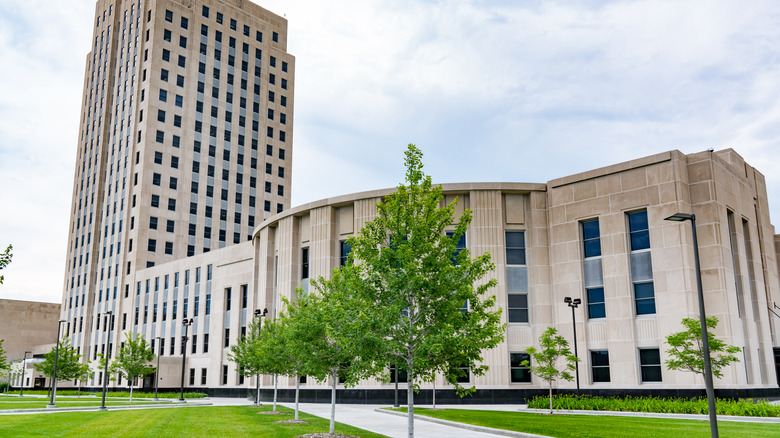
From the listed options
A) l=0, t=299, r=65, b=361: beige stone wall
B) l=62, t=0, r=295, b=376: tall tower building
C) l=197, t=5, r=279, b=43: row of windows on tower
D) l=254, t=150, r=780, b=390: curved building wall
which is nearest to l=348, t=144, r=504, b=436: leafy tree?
l=254, t=150, r=780, b=390: curved building wall

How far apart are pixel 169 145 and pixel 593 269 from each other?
225 feet

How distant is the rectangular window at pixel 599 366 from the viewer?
40.2 meters

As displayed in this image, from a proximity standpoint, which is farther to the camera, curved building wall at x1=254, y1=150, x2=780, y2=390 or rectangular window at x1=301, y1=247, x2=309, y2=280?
rectangular window at x1=301, y1=247, x2=309, y2=280

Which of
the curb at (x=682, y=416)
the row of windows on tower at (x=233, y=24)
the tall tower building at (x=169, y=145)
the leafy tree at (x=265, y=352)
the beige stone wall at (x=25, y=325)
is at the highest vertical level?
the row of windows on tower at (x=233, y=24)

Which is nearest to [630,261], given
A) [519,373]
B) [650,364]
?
[650,364]

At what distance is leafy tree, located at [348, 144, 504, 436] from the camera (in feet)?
60.5

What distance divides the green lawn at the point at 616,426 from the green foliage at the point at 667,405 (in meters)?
4.32

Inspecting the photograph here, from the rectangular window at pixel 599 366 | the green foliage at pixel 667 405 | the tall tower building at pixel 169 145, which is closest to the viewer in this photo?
the green foliage at pixel 667 405

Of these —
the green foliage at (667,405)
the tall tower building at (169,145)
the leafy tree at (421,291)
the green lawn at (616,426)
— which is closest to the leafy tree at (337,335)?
the leafy tree at (421,291)

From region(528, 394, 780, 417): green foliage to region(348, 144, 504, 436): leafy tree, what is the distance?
53.0 feet

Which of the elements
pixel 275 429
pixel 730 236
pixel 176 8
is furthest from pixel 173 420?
pixel 176 8

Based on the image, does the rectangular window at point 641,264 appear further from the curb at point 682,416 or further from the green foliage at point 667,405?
the curb at point 682,416

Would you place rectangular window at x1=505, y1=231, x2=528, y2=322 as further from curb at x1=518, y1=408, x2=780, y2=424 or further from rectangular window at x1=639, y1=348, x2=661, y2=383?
curb at x1=518, y1=408, x2=780, y2=424

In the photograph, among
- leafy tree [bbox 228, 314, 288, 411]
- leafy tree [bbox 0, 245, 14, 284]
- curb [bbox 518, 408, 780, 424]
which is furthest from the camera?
leafy tree [bbox 228, 314, 288, 411]
